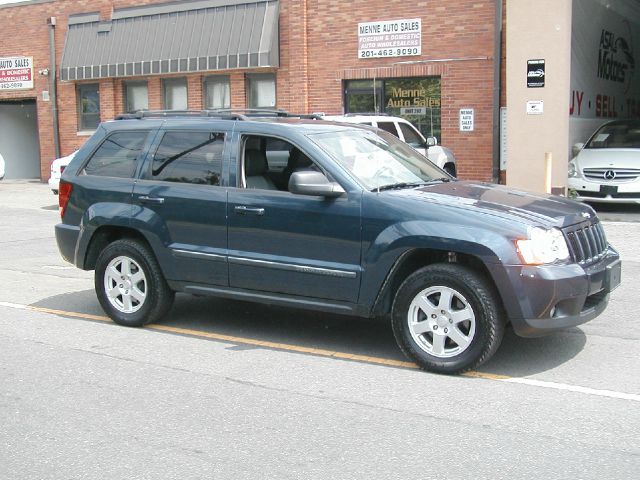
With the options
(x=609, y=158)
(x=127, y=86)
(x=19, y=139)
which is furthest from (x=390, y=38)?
(x=19, y=139)

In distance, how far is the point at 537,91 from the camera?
15.7 metres

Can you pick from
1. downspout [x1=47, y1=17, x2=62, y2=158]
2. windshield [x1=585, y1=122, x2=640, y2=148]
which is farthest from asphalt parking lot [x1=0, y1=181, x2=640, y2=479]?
downspout [x1=47, y1=17, x2=62, y2=158]

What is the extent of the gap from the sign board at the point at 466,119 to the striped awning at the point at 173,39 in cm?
492

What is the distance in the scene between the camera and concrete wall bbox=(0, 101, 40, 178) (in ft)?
89.5

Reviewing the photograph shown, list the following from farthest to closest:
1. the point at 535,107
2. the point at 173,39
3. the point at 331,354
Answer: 1. the point at 173,39
2. the point at 535,107
3. the point at 331,354

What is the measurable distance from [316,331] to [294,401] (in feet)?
6.06

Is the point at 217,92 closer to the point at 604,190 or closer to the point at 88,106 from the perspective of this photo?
the point at 88,106

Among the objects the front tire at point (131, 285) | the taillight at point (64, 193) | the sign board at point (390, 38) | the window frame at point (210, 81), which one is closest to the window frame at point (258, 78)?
the window frame at point (210, 81)

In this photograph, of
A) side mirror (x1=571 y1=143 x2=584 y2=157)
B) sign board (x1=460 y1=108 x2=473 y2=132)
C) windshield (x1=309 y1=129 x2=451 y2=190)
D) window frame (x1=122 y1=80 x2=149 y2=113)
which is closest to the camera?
windshield (x1=309 y1=129 x2=451 y2=190)

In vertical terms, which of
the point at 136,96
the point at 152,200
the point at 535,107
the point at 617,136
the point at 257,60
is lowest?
the point at 152,200

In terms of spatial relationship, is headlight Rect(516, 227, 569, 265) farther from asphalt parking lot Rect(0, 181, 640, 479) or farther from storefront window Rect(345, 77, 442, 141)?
storefront window Rect(345, 77, 442, 141)

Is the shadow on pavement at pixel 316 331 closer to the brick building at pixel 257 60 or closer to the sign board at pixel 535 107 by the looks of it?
the sign board at pixel 535 107

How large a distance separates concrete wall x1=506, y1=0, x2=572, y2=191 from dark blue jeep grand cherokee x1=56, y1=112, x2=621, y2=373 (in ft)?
29.7

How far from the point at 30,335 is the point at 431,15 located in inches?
513
